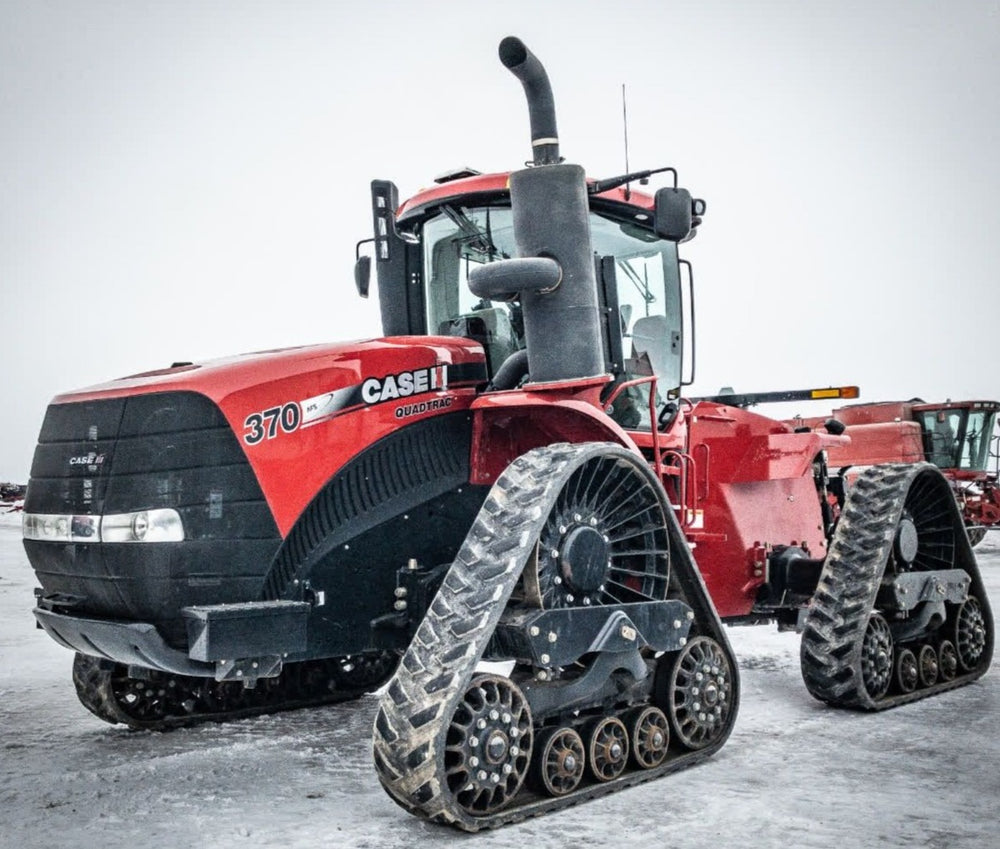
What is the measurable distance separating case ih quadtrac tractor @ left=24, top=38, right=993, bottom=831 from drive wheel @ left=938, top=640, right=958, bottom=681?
31.9 inches

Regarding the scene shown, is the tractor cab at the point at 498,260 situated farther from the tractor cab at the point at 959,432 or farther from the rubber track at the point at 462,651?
the tractor cab at the point at 959,432

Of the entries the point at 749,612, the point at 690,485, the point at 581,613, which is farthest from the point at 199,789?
the point at 749,612

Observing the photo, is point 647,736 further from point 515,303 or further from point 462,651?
Result: point 515,303

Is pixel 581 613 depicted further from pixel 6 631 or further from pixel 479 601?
pixel 6 631

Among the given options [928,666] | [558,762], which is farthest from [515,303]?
[928,666]

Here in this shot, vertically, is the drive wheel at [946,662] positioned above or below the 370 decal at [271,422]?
below

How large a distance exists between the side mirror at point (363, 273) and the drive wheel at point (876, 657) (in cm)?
332

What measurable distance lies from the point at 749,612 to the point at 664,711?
5.79 ft

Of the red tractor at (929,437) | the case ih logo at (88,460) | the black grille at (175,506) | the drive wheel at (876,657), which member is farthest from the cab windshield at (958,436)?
the case ih logo at (88,460)

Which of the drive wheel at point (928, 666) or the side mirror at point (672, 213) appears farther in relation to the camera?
the drive wheel at point (928, 666)

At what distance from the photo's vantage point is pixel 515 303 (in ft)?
17.2

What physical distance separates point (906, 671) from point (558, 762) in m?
3.02

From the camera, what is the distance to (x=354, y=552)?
447cm

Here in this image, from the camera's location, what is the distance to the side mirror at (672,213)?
4848mm
